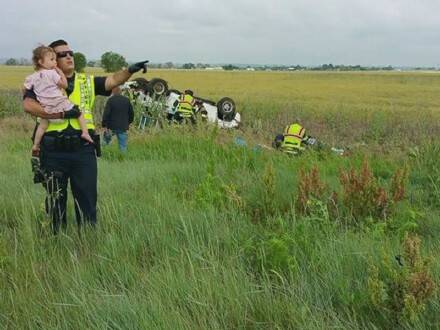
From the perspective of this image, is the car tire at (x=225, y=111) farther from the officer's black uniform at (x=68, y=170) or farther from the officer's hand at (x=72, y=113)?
the officer's hand at (x=72, y=113)

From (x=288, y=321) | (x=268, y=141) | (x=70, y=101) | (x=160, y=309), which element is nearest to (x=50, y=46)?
(x=70, y=101)

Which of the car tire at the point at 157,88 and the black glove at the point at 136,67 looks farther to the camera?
the car tire at the point at 157,88

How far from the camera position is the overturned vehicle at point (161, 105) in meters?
11.7

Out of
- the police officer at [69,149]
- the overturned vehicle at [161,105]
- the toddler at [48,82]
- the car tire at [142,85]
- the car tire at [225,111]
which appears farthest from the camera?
the car tire at [225,111]

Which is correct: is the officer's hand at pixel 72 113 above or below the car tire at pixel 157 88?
below

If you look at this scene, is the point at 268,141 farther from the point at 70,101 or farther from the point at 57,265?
the point at 57,265

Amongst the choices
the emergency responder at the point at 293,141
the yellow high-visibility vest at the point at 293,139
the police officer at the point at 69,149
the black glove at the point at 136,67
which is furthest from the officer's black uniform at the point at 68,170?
the yellow high-visibility vest at the point at 293,139

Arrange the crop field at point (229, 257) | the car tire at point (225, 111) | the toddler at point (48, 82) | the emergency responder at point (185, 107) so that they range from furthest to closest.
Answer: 1. the car tire at point (225, 111)
2. the emergency responder at point (185, 107)
3. the toddler at point (48, 82)
4. the crop field at point (229, 257)

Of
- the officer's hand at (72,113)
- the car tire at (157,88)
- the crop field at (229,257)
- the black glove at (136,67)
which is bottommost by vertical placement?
the crop field at (229,257)

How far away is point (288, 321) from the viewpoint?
7.50 ft

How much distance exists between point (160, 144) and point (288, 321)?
22.1ft

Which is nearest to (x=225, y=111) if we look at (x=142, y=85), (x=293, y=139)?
(x=142, y=85)

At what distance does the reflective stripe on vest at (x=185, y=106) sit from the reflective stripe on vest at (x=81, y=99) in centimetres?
826

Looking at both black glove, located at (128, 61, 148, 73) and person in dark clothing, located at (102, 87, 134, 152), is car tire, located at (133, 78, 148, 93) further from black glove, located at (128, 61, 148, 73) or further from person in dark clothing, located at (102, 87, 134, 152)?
black glove, located at (128, 61, 148, 73)
